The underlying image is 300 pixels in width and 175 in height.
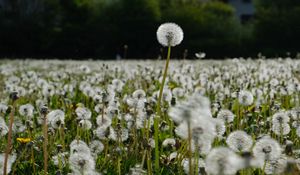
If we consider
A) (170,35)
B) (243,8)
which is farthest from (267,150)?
(243,8)

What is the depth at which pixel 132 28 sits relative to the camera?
2872cm

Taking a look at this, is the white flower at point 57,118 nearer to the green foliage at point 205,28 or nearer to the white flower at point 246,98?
the white flower at point 246,98

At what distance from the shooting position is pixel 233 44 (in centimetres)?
2734

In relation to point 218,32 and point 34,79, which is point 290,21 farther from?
point 34,79

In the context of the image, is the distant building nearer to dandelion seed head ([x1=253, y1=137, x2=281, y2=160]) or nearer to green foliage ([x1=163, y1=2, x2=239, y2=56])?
green foliage ([x1=163, y1=2, x2=239, y2=56])

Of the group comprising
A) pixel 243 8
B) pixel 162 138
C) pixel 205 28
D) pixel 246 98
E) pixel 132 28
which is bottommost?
pixel 162 138

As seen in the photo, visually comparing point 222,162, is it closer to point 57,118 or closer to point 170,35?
point 170,35

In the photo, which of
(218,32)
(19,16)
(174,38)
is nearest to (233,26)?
(218,32)

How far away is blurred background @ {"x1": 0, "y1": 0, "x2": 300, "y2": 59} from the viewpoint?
27.3 meters

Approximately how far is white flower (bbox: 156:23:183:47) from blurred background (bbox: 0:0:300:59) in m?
23.5

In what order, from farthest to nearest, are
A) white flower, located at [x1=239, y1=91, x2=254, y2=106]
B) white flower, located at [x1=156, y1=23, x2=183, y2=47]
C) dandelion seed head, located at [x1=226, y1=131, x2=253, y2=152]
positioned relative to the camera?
1. white flower, located at [x1=239, y1=91, x2=254, y2=106]
2. white flower, located at [x1=156, y1=23, x2=183, y2=47]
3. dandelion seed head, located at [x1=226, y1=131, x2=253, y2=152]

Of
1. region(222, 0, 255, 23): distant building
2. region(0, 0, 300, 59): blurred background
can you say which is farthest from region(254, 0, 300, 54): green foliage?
region(222, 0, 255, 23): distant building

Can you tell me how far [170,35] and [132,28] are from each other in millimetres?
26464

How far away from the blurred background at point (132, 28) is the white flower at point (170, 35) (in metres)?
23.5
